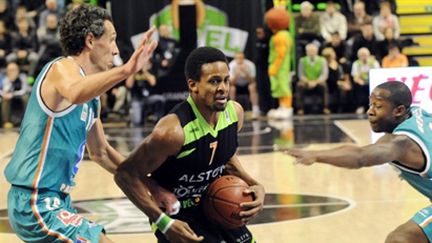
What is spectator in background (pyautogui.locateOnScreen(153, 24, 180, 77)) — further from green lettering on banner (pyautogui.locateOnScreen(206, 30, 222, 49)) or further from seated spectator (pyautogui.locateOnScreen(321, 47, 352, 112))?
seated spectator (pyautogui.locateOnScreen(321, 47, 352, 112))

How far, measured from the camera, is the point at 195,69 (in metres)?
4.89

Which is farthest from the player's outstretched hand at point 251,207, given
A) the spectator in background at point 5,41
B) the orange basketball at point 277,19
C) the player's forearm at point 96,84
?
the spectator in background at point 5,41

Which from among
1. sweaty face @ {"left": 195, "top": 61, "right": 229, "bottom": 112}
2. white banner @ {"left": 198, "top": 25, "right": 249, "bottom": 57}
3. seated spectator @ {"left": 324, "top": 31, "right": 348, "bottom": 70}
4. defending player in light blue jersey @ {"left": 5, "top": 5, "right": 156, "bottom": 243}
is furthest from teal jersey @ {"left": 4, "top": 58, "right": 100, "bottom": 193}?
seated spectator @ {"left": 324, "top": 31, "right": 348, "bottom": 70}

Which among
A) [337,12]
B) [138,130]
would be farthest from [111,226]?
[337,12]

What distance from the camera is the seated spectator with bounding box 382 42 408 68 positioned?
16.1 m

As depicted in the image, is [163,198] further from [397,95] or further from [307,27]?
[307,27]

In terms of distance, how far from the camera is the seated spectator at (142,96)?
16.2 meters

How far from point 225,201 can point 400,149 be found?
41.0 inches

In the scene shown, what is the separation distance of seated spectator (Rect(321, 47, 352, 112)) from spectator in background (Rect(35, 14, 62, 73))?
16.0 feet

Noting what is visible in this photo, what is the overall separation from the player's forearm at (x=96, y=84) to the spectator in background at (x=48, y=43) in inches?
482

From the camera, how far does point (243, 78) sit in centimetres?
1655

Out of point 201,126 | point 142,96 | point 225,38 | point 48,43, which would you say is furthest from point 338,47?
point 201,126

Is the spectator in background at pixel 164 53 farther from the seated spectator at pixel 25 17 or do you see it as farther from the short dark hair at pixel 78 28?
the short dark hair at pixel 78 28

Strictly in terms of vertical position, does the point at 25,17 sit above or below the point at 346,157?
below
